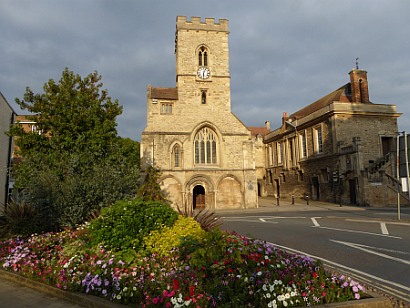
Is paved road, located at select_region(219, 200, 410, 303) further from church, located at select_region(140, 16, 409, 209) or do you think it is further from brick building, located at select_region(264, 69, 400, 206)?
church, located at select_region(140, 16, 409, 209)

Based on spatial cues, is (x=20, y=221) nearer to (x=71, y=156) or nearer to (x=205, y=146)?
(x=71, y=156)

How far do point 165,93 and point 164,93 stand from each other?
0.10 meters

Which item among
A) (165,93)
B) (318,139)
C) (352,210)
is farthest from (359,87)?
(165,93)

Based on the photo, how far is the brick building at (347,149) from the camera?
90.8 ft

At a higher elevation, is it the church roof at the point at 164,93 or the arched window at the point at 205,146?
the church roof at the point at 164,93

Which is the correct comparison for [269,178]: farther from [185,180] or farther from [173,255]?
[173,255]

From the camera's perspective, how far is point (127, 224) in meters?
6.59

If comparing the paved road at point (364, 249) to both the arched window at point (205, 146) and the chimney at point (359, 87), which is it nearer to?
the arched window at point (205, 146)

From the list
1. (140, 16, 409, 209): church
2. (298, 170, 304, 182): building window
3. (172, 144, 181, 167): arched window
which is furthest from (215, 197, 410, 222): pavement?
(298, 170, 304, 182): building window

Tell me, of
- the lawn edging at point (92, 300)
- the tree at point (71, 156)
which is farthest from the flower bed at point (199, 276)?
the tree at point (71, 156)

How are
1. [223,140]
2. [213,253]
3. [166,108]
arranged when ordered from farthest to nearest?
[223,140]
[166,108]
[213,253]

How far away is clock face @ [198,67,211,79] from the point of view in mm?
30000

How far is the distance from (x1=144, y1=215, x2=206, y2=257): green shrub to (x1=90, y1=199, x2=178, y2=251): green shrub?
18cm

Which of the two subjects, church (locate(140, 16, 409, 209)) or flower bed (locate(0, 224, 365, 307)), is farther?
church (locate(140, 16, 409, 209))
